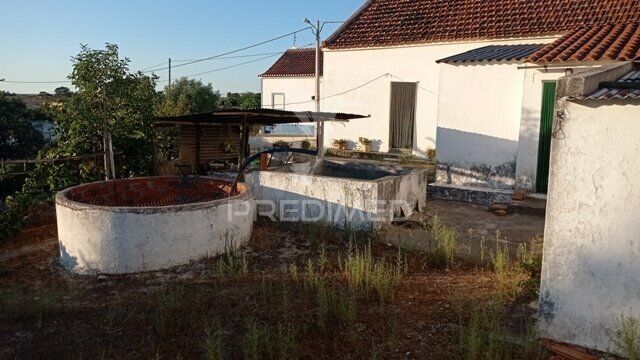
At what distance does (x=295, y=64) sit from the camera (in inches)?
1047

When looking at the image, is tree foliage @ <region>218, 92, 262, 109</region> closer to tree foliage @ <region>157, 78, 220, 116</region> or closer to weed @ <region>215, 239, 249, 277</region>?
tree foliage @ <region>157, 78, 220, 116</region>

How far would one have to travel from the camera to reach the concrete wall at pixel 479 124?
10.4 m

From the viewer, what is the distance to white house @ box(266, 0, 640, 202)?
32.0ft

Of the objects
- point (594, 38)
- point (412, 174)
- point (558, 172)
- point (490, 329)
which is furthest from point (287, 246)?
point (594, 38)

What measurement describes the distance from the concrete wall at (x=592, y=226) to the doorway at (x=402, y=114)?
1259 centimetres

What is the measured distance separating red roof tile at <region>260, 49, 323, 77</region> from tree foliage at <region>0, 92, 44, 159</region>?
43.9ft

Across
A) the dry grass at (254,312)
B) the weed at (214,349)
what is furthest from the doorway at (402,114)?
the weed at (214,349)

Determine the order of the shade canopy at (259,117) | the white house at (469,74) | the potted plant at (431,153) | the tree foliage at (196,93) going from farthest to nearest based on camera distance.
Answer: the tree foliage at (196,93) → the potted plant at (431,153) → the white house at (469,74) → the shade canopy at (259,117)

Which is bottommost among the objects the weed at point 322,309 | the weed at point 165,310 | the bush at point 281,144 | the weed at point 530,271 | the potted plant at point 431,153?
the weed at point 165,310

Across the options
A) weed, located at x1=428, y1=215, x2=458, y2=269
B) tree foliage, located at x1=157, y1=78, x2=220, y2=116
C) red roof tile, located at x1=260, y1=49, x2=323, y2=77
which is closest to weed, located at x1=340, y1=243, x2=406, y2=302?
weed, located at x1=428, y1=215, x2=458, y2=269

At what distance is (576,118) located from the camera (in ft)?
12.6

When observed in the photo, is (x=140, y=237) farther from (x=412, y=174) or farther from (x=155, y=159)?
(x=412, y=174)

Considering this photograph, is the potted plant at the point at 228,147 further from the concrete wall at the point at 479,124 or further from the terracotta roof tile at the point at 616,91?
the terracotta roof tile at the point at 616,91

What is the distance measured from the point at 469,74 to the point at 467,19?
183 inches
